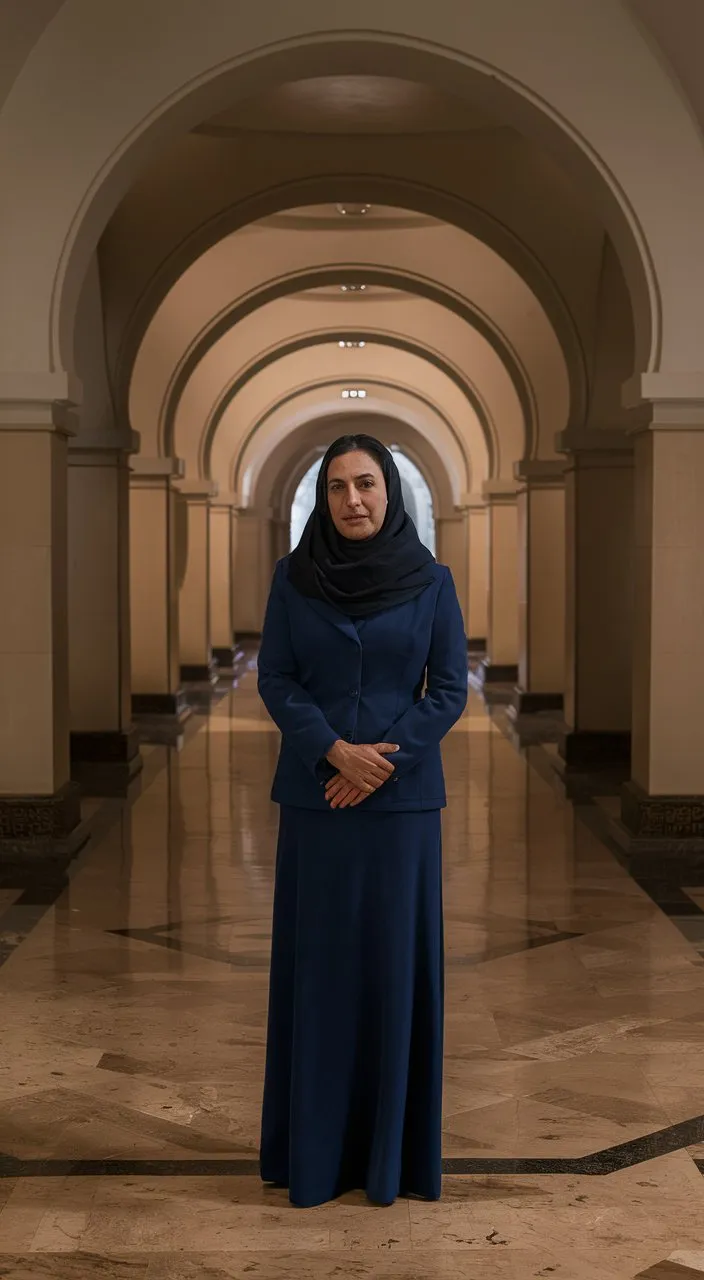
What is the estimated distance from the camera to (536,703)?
16.4 metres

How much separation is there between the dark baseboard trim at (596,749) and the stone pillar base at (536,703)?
405 cm

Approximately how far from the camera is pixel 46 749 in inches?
332

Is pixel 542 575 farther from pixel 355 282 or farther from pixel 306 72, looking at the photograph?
pixel 306 72

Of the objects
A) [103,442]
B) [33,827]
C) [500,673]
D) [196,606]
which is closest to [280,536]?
[196,606]

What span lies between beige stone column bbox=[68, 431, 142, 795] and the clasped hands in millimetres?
8192

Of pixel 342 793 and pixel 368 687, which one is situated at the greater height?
pixel 368 687

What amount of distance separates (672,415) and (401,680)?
4900 mm

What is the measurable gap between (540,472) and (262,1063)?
11486mm

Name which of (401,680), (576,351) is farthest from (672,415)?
(401,680)

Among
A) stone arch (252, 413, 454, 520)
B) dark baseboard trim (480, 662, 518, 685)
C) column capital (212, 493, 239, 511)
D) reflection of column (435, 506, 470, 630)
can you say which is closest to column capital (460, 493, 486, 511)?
column capital (212, 493, 239, 511)

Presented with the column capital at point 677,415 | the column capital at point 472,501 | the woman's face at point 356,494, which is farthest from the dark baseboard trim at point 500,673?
the woman's face at point 356,494

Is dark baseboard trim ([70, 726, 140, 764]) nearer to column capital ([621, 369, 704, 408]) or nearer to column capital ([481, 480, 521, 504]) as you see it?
column capital ([621, 369, 704, 408])

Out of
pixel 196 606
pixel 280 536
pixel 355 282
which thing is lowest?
pixel 196 606

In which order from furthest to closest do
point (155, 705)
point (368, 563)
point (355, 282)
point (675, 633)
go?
point (155, 705)
point (355, 282)
point (675, 633)
point (368, 563)
